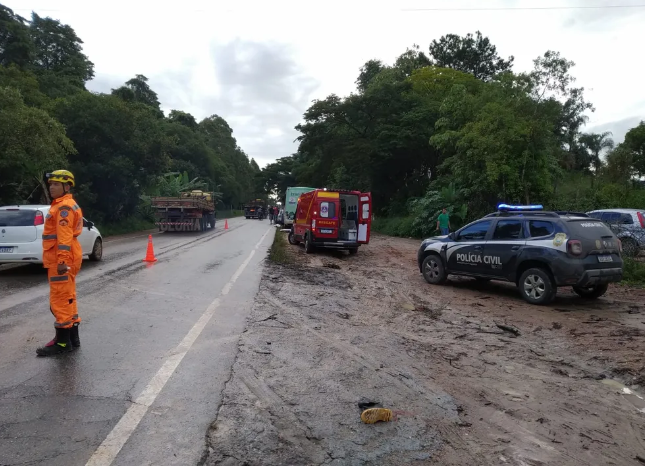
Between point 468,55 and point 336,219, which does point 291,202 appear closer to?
point 336,219

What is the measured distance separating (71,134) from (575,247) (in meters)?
26.3

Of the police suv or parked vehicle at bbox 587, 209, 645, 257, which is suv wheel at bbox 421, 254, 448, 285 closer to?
the police suv

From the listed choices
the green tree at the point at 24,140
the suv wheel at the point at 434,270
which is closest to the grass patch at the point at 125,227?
the green tree at the point at 24,140

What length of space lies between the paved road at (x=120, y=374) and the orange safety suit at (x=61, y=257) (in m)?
0.49

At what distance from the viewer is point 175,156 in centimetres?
6669

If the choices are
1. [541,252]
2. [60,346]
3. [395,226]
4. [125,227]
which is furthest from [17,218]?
[395,226]

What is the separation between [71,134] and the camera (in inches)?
1050

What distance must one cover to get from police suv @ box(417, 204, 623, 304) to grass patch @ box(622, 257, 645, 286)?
2.56m

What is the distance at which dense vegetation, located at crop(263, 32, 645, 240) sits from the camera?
1966cm

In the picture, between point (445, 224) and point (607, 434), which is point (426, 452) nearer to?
point (607, 434)

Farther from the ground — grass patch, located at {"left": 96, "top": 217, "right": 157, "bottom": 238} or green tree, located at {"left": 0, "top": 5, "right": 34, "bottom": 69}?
green tree, located at {"left": 0, "top": 5, "right": 34, "bottom": 69}

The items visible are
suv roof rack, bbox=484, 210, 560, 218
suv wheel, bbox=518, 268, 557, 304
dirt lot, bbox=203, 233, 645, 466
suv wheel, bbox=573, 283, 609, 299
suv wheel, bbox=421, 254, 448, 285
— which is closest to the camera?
dirt lot, bbox=203, 233, 645, 466

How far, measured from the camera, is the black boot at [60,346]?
17.2 ft

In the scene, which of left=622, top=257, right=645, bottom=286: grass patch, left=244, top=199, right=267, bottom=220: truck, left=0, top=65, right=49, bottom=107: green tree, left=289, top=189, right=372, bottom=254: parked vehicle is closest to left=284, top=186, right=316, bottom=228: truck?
left=289, top=189, right=372, bottom=254: parked vehicle
